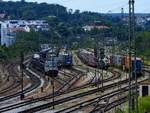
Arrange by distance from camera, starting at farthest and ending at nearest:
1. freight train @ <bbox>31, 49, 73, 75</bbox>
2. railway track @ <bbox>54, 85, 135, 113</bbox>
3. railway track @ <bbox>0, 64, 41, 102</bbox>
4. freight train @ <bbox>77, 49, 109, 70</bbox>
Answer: freight train @ <bbox>77, 49, 109, 70</bbox> < freight train @ <bbox>31, 49, 73, 75</bbox> < railway track @ <bbox>0, 64, 41, 102</bbox> < railway track @ <bbox>54, 85, 135, 113</bbox>

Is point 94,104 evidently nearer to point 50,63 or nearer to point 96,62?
point 50,63

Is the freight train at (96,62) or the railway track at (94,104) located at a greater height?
the railway track at (94,104)

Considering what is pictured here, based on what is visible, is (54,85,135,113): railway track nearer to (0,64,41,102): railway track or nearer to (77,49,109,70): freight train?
(0,64,41,102): railway track

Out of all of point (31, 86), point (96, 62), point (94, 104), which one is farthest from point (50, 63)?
point (94, 104)

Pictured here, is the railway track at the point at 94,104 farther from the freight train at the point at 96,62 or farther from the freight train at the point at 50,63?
the freight train at the point at 96,62

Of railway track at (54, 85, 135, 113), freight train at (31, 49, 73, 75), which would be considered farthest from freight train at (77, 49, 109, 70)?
railway track at (54, 85, 135, 113)

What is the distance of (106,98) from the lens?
34.8 m

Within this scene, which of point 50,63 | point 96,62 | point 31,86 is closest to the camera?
point 31,86

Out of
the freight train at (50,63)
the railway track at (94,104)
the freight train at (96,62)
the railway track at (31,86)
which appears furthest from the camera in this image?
the freight train at (96,62)

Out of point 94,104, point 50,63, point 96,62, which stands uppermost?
point 50,63

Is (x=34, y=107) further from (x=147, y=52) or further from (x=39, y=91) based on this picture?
(x=147, y=52)

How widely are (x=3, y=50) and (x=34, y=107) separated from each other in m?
51.4

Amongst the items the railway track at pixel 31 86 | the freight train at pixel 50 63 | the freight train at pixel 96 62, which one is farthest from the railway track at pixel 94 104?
the freight train at pixel 96 62

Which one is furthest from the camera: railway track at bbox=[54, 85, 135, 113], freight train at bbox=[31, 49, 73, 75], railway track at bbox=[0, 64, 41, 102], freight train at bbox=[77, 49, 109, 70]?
freight train at bbox=[77, 49, 109, 70]
